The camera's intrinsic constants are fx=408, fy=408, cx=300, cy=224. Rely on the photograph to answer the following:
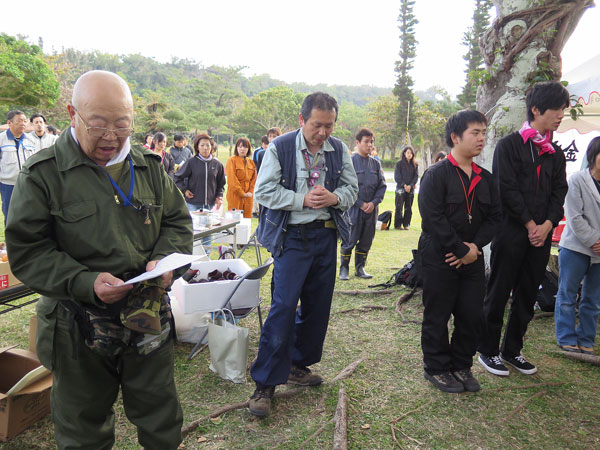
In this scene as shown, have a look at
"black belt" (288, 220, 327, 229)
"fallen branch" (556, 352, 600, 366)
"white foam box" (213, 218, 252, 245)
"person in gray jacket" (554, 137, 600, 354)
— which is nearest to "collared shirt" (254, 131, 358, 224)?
"black belt" (288, 220, 327, 229)

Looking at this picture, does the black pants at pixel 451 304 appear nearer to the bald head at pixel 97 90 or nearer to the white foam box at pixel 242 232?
the bald head at pixel 97 90

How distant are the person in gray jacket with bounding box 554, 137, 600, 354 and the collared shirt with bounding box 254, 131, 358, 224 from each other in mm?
2086

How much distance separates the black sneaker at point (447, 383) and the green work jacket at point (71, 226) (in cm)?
232

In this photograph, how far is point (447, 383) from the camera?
119 inches

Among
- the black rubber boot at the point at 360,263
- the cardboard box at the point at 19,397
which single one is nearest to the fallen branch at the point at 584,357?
the black rubber boot at the point at 360,263

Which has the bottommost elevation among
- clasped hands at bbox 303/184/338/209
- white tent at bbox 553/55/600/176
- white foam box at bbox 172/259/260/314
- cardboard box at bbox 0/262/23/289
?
white foam box at bbox 172/259/260/314

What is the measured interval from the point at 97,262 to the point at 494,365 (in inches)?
120

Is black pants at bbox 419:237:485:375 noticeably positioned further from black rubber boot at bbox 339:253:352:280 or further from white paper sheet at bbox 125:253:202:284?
black rubber boot at bbox 339:253:352:280

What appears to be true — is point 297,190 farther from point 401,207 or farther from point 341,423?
point 401,207

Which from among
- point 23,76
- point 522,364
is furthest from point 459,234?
point 23,76

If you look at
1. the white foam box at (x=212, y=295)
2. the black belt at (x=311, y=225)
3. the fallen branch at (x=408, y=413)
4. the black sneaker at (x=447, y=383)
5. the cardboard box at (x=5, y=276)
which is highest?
the black belt at (x=311, y=225)

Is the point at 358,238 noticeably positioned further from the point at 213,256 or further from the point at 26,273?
the point at 26,273

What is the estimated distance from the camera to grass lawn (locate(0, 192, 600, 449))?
2.47 m

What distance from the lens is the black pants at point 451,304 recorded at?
9.56 ft
